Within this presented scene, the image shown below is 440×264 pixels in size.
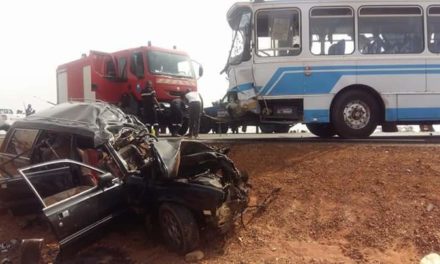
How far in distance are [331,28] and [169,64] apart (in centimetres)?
649

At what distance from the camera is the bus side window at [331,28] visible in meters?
10.1

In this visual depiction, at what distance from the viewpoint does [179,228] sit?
573 centimetres

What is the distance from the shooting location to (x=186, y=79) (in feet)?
51.1

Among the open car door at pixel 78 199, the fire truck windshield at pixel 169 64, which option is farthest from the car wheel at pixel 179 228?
the fire truck windshield at pixel 169 64

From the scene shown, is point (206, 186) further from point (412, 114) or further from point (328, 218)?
point (412, 114)

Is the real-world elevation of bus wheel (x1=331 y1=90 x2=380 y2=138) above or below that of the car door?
above

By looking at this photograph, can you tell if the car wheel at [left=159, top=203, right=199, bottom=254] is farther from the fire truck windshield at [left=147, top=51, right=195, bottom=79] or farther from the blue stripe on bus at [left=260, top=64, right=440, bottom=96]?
the fire truck windshield at [left=147, top=51, right=195, bottom=79]

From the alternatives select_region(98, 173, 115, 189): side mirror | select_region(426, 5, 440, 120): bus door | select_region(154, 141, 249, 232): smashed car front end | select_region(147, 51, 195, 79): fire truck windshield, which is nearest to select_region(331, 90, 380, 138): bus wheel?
select_region(426, 5, 440, 120): bus door

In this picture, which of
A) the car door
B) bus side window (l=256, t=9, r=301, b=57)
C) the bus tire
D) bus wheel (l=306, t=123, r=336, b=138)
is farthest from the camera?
the bus tire

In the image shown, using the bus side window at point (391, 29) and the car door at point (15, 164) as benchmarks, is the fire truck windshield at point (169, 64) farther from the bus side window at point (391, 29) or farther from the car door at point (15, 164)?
the car door at point (15, 164)

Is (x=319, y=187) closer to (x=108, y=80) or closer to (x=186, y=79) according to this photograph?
(x=186, y=79)

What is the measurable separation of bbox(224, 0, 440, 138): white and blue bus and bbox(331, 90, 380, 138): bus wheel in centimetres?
→ 2

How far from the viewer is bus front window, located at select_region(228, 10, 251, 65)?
10.3 metres

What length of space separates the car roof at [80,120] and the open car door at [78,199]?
1.92 feet
